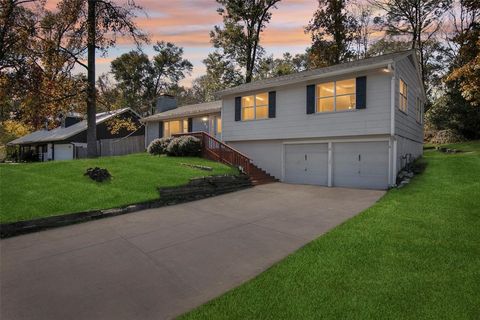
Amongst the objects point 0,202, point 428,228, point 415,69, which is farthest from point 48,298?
point 415,69

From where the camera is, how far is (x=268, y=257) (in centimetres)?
502

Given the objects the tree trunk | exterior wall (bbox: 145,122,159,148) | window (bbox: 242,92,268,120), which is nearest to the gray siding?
window (bbox: 242,92,268,120)

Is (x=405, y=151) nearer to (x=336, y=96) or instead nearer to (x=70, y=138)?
(x=336, y=96)

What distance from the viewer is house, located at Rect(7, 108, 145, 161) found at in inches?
1046

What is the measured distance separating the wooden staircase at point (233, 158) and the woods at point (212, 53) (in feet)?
22.8

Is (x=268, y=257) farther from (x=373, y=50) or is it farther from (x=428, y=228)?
(x=373, y=50)

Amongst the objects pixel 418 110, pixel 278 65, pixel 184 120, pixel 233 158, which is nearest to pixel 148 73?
pixel 278 65

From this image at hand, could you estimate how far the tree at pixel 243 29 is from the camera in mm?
28578

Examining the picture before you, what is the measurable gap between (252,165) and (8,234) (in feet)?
36.3

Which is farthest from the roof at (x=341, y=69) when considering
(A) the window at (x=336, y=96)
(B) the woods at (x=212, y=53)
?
(B) the woods at (x=212, y=53)

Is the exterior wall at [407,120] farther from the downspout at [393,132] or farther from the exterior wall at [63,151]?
the exterior wall at [63,151]

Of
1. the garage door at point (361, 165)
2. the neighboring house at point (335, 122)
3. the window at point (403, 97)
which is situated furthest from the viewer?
the window at point (403, 97)

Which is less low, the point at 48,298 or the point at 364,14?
the point at 364,14

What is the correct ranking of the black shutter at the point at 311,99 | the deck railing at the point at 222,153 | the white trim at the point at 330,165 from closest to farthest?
the white trim at the point at 330,165, the black shutter at the point at 311,99, the deck railing at the point at 222,153
